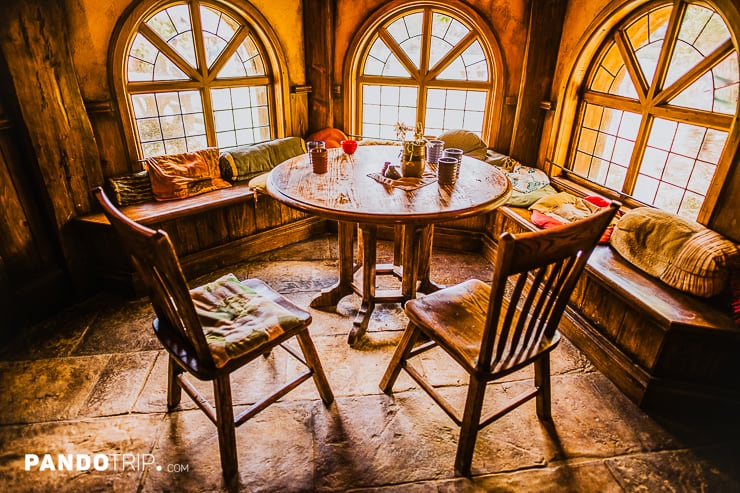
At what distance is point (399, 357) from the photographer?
208 centimetres

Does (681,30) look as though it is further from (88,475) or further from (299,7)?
(88,475)

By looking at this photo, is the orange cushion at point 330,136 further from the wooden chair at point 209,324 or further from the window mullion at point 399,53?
the wooden chair at point 209,324

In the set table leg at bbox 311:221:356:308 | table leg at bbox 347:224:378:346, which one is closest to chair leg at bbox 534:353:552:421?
table leg at bbox 347:224:378:346

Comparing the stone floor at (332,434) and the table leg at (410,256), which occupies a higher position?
the table leg at (410,256)

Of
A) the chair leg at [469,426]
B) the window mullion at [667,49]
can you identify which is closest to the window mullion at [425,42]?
the window mullion at [667,49]

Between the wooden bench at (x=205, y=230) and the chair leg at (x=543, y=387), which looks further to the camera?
the wooden bench at (x=205, y=230)

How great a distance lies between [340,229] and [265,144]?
159 centimetres

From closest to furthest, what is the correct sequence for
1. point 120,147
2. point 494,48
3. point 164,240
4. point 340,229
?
point 164,240 < point 340,229 < point 120,147 < point 494,48

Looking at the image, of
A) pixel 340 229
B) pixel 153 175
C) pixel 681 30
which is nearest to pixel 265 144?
pixel 153 175

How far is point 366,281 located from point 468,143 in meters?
1.85

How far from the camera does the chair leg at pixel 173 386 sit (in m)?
1.93

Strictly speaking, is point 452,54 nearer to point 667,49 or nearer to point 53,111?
point 667,49

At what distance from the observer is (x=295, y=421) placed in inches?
79.6

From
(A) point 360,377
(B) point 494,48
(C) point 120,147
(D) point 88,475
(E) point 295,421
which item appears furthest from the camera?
(B) point 494,48
